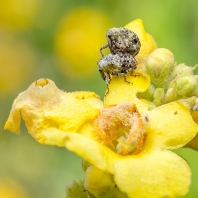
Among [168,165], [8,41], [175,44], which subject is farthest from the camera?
[8,41]

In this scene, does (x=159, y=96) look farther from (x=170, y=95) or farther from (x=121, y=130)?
(x=121, y=130)

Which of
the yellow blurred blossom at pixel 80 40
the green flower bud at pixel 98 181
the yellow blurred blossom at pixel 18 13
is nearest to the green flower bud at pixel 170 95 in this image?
the green flower bud at pixel 98 181

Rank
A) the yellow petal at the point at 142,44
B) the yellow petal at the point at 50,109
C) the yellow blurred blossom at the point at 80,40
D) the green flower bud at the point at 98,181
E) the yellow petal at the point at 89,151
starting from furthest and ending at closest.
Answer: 1. the yellow blurred blossom at the point at 80,40
2. the yellow petal at the point at 142,44
3. the yellow petal at the point at 50,109
4. the green flower bud at the point at 98,181
5. the yellow petal at the point at 89,151

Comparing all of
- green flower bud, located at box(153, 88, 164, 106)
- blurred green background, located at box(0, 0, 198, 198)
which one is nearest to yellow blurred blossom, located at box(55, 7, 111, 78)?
blurred green background, located at box(0, 0, 198, 198)

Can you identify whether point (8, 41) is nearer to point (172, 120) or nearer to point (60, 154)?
point (60, 154)

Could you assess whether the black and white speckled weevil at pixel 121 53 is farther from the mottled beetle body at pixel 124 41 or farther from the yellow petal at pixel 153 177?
the yellow petal at pixel 153 177

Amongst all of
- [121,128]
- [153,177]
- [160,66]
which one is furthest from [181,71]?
[153,177]

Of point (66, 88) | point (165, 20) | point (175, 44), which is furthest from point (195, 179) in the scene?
point (66, 88)
